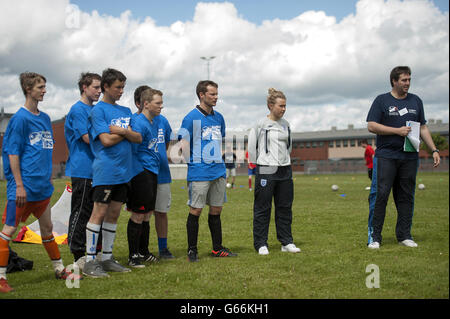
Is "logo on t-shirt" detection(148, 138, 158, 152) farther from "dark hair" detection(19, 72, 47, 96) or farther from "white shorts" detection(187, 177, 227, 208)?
"dark hair" detection(19, 72, 47, 96)

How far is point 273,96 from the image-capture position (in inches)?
255

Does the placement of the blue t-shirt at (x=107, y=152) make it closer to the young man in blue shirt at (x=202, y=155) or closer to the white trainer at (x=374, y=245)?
the young man in blue shirt at (x=202, y=155)

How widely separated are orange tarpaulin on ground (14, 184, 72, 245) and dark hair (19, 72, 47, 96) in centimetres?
296

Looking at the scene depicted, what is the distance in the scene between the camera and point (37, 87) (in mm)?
4879

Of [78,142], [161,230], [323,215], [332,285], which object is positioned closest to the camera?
[332,285]

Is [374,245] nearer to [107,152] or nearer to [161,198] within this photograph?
[161,198]

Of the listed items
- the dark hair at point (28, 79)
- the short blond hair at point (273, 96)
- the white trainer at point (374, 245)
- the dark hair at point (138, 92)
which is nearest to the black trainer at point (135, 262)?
the dark hair at point (138, 92)

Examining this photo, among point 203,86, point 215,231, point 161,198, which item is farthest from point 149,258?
point 203,86

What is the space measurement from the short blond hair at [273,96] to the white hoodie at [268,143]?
28 cm

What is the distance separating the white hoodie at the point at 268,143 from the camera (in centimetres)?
652

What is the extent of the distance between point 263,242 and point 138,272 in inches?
78.0

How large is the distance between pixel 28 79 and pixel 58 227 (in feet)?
12.2

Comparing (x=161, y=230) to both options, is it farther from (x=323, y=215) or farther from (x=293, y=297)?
(x=323, y=215)

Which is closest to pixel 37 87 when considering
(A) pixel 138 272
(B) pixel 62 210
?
(A) pixel 138 272
